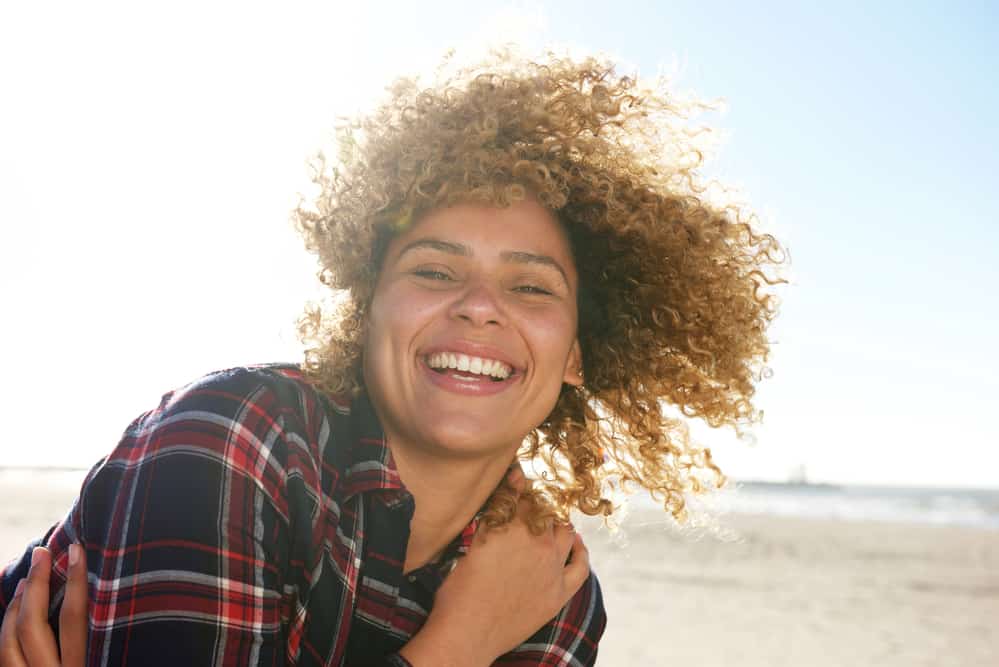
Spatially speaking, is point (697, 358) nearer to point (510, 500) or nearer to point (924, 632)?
point (510, 500)

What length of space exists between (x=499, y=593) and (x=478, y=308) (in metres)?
0.87

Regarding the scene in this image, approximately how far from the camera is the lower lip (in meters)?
2.82

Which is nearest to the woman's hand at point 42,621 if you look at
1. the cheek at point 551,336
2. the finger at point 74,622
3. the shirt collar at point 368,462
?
the finger at point 74,622

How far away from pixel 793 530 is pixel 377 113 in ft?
59.1

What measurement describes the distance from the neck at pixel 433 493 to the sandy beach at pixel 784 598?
3.69 feet

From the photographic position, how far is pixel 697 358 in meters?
3.63

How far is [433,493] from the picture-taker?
301 cm

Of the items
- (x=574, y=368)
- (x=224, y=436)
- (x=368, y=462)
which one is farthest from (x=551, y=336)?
(x=224, y=436)

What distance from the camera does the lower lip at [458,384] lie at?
2820mm

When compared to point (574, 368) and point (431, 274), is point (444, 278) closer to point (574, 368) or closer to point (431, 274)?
point (431, 274)

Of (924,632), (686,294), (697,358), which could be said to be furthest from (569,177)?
(924,632)

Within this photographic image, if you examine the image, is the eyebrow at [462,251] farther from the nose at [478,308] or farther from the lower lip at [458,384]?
the lower lip at [458,384]

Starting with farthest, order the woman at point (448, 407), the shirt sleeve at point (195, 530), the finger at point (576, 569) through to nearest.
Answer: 1. the finger at point (576, 569)
2. the woman at point (448, 407)
3. the shirt sleeve at point (195, 530)

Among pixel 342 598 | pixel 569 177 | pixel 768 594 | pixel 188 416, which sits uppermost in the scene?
pixel 569 177
